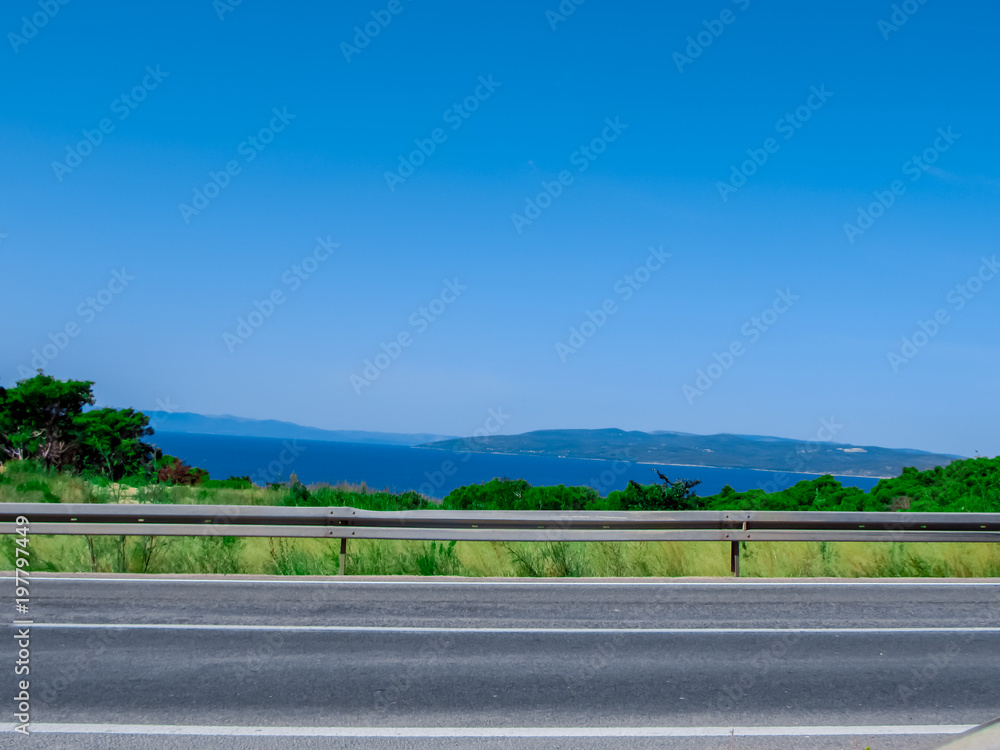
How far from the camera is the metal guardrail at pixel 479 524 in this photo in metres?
9.10

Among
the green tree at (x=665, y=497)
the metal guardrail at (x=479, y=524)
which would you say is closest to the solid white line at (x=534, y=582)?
the metal guardrail at (x=479, y=524)

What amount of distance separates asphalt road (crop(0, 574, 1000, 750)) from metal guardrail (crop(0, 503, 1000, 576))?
2.07ft

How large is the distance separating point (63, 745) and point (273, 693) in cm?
128

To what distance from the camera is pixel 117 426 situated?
26.4 metres

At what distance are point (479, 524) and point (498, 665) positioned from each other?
340 centimetres

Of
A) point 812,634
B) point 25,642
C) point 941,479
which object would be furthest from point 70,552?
point 941,479

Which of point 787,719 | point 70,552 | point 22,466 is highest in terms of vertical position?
point 22,466

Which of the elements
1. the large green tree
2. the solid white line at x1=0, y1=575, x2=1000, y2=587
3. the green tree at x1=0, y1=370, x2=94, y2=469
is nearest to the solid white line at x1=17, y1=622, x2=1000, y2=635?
the solid white line at x1=0, y1=575, x2=1000, y2=587

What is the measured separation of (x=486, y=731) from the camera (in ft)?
15.7

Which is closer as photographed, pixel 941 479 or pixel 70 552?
pixel 70 552

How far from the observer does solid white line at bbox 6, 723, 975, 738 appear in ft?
15.3

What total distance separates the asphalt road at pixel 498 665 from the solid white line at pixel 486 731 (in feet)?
0.06

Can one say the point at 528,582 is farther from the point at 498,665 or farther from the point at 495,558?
the point at 498,665

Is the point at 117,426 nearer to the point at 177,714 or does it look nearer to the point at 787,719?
the point at 177,714
